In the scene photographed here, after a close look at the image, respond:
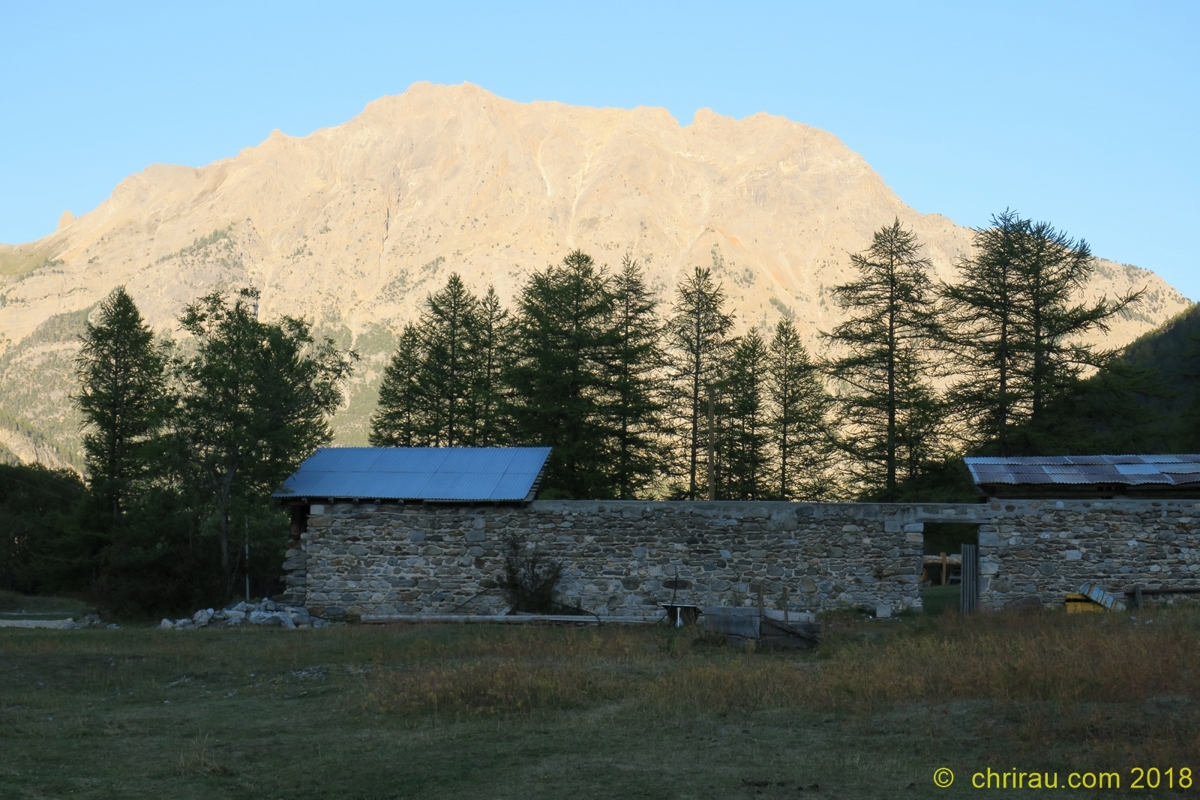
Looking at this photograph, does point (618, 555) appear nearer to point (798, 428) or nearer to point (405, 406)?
point (798, 428)

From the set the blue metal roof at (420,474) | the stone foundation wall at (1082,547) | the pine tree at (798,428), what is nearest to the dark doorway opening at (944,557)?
the pine tree at (798,428)

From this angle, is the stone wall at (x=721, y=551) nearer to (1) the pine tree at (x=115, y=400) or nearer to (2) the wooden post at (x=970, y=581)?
(2) the wooden post at (x=970, y=581)

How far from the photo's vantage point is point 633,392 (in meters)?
35.7

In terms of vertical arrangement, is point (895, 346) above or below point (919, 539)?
above

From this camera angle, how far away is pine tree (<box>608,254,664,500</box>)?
35.5 metres

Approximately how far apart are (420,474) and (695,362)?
18489 mm

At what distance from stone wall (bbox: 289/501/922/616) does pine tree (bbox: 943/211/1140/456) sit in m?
14.8

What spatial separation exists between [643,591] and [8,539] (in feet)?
124

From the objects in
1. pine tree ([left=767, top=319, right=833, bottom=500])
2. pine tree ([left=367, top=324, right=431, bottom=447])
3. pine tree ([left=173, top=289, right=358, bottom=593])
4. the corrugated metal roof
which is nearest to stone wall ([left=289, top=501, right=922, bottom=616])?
the corrugated metal roof

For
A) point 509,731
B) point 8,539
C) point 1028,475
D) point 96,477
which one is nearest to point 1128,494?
point 1028,475

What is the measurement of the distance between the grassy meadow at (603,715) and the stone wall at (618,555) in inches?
165

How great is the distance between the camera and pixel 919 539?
66.1 feet

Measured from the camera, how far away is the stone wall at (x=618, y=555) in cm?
2033

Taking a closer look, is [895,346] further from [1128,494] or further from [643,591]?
[643,591]
